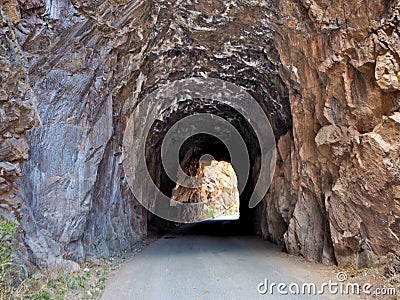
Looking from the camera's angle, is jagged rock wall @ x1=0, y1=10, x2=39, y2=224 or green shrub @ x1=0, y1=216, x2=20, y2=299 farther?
jagged rock wall @ x1=0, y1=10, x2=39, y2=224

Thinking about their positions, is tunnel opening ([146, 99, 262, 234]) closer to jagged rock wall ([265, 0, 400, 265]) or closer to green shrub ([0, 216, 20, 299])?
jagged rock wall ([265, 0, 400, 265])

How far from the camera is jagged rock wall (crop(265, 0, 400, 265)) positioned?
6.85m

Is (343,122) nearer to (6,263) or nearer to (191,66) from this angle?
(191,66)

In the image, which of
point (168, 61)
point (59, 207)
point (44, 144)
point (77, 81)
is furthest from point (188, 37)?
point (59, 207)

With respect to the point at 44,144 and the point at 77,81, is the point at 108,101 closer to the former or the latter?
the point at 77,81

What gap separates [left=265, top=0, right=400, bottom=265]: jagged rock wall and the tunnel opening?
5.89 m

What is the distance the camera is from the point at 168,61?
12.0 m

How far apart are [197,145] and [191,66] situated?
12.7 metres

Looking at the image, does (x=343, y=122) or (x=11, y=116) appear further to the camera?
(x=343, y=122)

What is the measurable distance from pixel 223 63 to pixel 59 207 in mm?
7185

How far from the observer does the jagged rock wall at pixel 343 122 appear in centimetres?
685

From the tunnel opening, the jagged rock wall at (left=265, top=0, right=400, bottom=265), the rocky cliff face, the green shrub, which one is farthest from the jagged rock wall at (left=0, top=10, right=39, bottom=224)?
the tunnel opening

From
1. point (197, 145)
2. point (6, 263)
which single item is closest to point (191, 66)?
point (6, 263)

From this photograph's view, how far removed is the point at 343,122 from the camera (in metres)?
8.21
